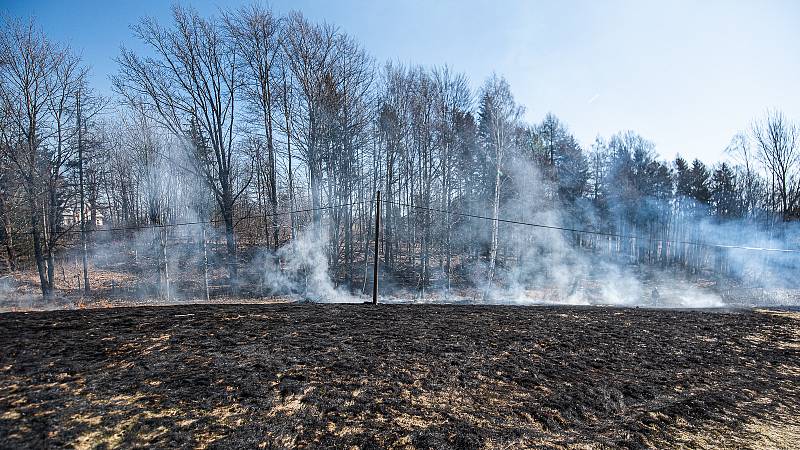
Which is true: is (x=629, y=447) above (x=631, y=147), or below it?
below

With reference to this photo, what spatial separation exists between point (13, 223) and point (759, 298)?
3866 cm

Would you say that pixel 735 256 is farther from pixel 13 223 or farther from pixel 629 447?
pixel 13 223

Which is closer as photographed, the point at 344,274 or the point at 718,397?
the point at 718,397

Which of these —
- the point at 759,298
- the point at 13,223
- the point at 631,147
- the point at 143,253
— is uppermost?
the point at 631,147

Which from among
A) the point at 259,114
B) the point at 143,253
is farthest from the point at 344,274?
the point at 143,253

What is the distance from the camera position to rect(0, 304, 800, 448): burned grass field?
3.48 meters

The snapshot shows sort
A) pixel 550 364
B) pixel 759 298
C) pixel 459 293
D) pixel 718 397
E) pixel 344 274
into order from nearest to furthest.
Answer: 1. pixel 718 397
2. pixel 550 364
3. pixel 759 298
4. pixel 459 293
5. pixel 344 274

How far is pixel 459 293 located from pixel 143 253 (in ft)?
63.1

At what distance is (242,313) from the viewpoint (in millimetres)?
8070

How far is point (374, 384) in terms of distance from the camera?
4.59 meters

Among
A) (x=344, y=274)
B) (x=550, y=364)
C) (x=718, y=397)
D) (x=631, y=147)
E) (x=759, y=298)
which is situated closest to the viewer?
(x=718, y=397)

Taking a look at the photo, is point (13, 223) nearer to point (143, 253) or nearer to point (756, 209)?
point (143, 253)

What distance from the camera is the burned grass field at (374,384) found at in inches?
137

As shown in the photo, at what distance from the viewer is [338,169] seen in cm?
2042
